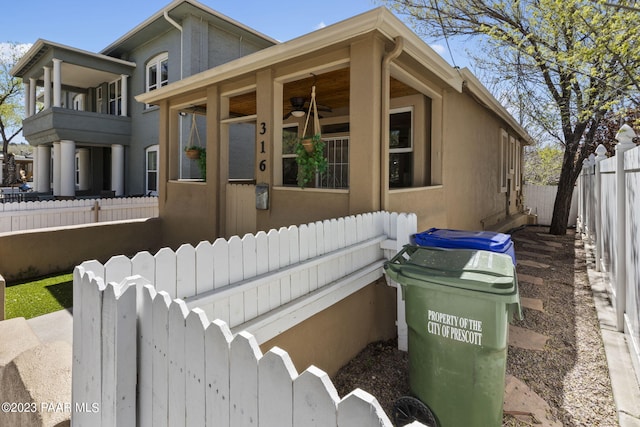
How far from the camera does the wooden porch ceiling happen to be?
602cm

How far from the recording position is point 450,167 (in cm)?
689

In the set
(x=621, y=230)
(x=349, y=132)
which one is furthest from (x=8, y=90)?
(x=621, y=230)

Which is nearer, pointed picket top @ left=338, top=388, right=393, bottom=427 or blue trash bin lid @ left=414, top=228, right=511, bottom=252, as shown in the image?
pointed picket top @ left=338, top=388, right=393, bottom=427

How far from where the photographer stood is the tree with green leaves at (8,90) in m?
23.4

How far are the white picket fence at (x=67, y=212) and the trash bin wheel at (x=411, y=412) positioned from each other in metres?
7.91

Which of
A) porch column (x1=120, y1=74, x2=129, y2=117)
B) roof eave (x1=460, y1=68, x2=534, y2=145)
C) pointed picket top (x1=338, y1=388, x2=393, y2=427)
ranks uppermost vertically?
porch column (x1=120, y1=74, x2=129, y2=117)

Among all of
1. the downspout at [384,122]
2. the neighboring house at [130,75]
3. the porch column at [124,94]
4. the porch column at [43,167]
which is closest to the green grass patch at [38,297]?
the downspout at [384,122]

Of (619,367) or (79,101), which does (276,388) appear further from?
(79,101)

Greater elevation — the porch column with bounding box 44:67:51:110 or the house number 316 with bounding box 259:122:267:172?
the porch column with bounding box 44:67:51:110

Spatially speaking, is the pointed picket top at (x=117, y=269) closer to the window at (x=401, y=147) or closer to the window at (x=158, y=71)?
the window at (x=401, y=147)

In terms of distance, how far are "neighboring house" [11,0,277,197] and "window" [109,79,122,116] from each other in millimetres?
39

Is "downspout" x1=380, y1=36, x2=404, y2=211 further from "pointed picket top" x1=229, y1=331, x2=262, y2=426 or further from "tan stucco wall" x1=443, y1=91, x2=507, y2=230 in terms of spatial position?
"pointed picket top" x1=229, y1=331, x2=262, y2=426

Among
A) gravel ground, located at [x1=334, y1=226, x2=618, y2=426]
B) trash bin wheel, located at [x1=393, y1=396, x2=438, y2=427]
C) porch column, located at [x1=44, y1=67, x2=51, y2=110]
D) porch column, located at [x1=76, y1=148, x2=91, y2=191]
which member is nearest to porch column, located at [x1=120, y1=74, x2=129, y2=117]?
porch column, located at [x1=44, y1=67, x2=51, y2=110]

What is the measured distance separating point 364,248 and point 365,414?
2.87m
